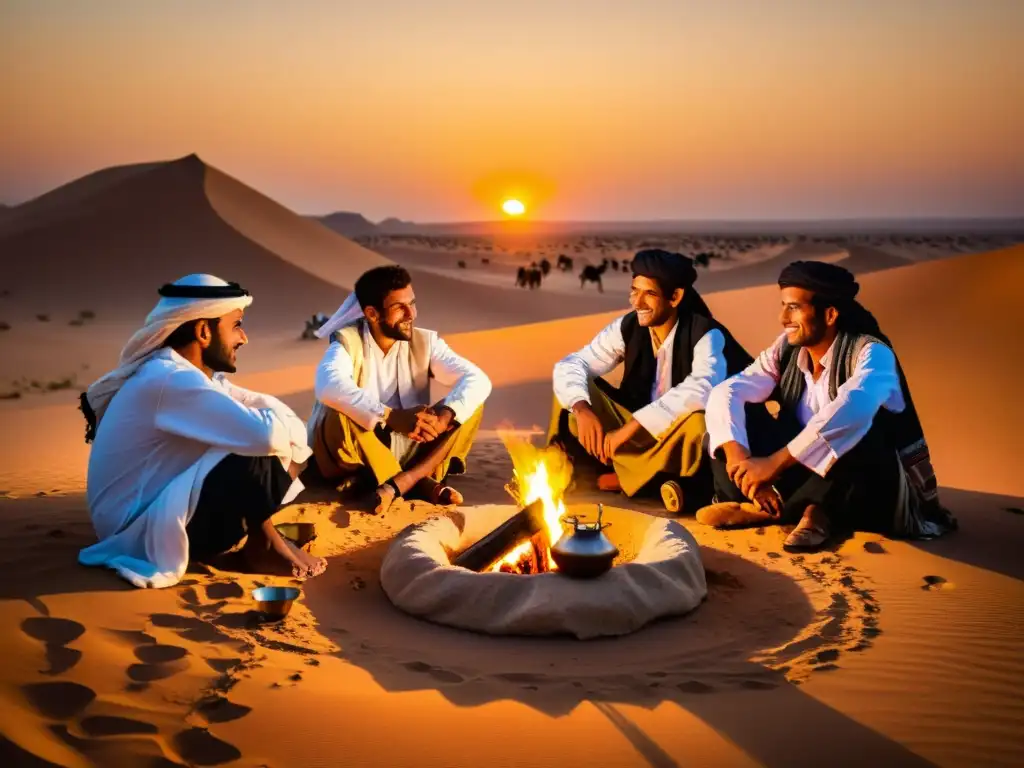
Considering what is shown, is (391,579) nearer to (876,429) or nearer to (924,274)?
(876,429)

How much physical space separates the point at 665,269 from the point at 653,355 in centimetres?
65

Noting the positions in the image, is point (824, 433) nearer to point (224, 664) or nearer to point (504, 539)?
point (504, 539)

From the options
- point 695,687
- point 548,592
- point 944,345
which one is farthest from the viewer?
point 944,345

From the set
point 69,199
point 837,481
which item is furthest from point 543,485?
point 69,199

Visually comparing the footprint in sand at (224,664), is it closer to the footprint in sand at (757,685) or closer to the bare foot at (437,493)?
the footprint in sand at (757,685)

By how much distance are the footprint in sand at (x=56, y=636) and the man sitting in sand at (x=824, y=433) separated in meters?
3.67

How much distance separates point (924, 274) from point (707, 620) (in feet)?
39.8

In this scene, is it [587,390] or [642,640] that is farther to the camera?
[587,390]

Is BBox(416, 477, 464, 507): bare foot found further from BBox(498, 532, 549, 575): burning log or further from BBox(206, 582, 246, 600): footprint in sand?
BBox(206, 582, 246, 600): footprint in sand

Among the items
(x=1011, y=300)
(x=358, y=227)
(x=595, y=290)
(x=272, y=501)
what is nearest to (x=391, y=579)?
(x=272, y=501)

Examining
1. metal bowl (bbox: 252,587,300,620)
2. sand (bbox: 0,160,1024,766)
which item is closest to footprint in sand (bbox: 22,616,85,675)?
sand (bbox: 0,160,1024,766)

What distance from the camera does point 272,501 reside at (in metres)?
5.29

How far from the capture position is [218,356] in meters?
5.35

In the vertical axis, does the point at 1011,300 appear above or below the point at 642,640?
above
